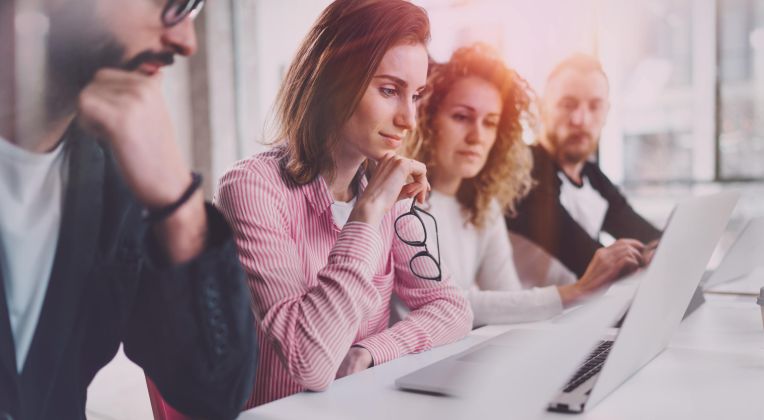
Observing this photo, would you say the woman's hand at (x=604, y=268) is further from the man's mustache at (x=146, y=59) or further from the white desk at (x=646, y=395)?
the man's mustache at (x=146, y=59)

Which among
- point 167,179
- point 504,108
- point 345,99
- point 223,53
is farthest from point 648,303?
point 504,108

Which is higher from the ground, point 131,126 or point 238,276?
point 131,126

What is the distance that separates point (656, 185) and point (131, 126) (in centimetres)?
198

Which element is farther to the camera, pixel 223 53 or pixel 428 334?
pixel 223 53

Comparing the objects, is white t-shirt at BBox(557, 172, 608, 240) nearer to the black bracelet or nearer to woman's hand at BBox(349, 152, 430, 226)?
woman's hand at BBox(349, 152, 430, 226)

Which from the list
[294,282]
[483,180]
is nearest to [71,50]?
[294,282]

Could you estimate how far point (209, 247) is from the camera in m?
0.85

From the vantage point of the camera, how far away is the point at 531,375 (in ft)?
2.51

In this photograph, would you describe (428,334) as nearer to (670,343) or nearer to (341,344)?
(341,344)

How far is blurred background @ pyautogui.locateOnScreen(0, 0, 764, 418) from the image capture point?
1.92 m

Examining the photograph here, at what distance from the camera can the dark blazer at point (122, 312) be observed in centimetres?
86

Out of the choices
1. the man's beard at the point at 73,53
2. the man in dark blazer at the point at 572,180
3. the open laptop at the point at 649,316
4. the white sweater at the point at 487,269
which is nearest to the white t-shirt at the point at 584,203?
the man in dark blazer at the point at 572,180

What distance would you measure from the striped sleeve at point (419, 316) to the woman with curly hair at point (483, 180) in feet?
1.04

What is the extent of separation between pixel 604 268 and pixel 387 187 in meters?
1.07
